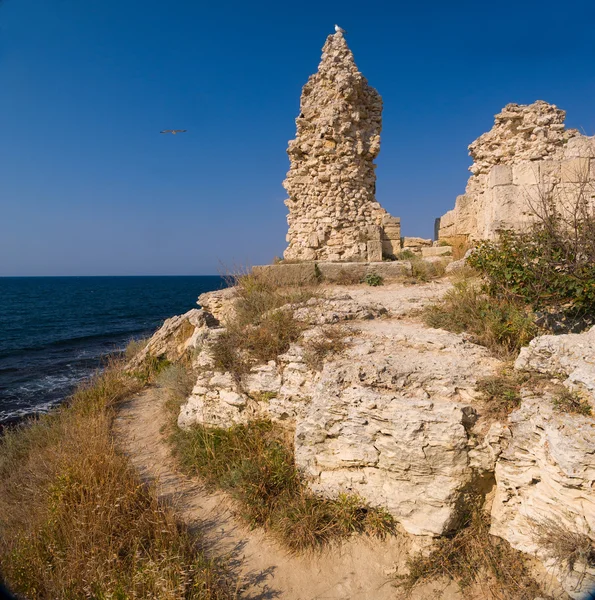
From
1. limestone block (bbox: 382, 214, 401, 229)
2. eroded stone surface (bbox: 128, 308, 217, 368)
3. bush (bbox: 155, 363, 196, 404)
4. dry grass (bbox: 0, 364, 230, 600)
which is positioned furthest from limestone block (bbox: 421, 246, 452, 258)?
dry grass (bbox: 0, 364, 230, 600)

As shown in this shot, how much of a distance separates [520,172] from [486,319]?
4148 millimetres

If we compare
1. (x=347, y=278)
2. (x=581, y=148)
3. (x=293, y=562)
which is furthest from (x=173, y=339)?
(x=581, y=148)

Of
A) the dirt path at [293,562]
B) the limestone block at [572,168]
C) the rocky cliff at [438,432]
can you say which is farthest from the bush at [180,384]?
the limestone block at [572,168]

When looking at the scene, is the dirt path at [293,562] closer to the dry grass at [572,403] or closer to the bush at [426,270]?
the dry grass at [572,403]

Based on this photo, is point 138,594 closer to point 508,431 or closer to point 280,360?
point 280,360

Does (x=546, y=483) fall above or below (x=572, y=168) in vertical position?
below

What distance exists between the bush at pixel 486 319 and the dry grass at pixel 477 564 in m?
1.79

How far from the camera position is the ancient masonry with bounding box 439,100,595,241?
686cm

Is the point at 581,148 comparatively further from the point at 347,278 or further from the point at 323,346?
the point at 323,346

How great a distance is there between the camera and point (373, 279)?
28.6 ft

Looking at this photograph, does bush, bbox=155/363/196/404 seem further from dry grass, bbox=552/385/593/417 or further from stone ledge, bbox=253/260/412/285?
dry grass, bbox=552/385/593/417

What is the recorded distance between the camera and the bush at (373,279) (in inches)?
341

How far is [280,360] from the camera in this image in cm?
494

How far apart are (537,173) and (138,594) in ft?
27.8
